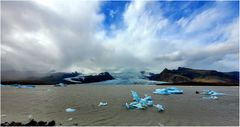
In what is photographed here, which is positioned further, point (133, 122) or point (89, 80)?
point (89, 80)

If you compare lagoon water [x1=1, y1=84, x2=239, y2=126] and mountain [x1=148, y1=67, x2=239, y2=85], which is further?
mountain [x1=148, y1=67, x2=239, y2=85]

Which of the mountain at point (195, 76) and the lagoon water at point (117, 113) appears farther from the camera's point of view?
the mountain at point (195, 76)

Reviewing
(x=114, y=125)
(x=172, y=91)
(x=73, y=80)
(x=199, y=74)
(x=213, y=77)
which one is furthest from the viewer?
(x=199, y=74)

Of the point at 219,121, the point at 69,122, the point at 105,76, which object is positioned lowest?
the point at 219,121

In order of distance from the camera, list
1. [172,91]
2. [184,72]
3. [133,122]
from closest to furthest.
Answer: [133,122] < [172,91] < [184,72]

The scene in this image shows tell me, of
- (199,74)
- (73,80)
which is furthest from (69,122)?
(199,74)

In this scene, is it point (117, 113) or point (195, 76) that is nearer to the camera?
point (117, 113)

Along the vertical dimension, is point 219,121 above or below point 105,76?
below

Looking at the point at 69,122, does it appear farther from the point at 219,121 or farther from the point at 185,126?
the point at 219,121
